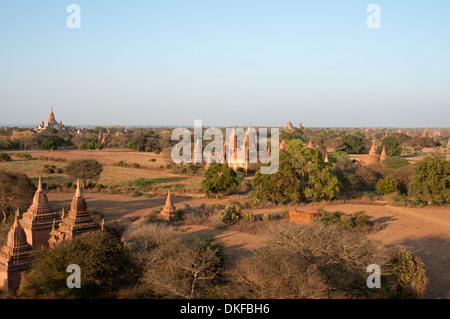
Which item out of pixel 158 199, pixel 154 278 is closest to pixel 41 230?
pixel 154 278

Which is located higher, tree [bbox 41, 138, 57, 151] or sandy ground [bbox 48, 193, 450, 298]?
tree [bbox 41, 138, 57, 151]

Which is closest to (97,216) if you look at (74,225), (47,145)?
(74,225)

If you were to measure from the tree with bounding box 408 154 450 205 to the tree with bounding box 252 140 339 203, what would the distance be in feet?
15.9

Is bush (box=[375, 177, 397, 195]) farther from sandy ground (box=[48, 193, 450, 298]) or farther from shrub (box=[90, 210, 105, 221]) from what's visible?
shrub (box=[90, 210, 105, 221])

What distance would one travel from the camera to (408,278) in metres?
9.16

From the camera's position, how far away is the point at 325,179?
21.3 metres

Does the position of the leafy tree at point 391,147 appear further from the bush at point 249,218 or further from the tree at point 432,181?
the bush at point 249,218

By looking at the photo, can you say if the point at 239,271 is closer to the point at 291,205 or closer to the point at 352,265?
the point at 352,265

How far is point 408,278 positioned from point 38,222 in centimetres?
1102

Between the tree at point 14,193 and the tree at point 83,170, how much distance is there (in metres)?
8.65

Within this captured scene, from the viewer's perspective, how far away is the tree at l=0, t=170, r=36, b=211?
A: 16.3m

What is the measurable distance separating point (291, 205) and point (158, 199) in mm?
8756

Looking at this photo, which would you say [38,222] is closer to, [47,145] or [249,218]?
[249,218]

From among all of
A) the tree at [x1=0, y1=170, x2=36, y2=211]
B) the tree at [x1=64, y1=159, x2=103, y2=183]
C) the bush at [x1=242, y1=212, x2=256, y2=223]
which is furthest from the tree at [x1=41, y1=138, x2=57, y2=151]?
the bush at [x1=242, y1=212, x2=256, y2=223]
